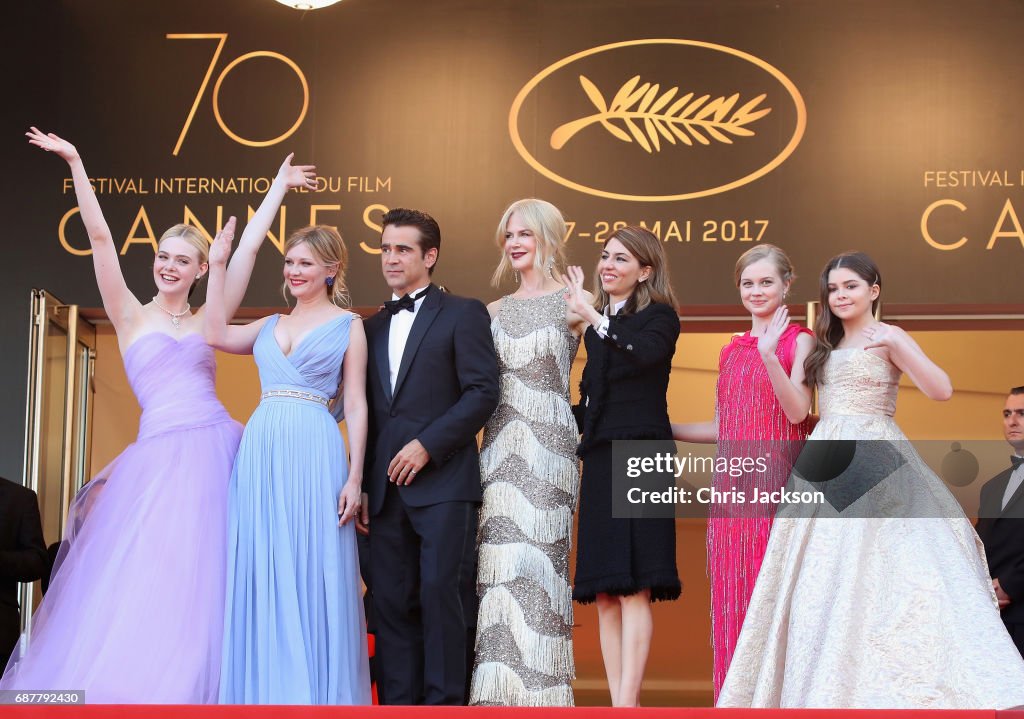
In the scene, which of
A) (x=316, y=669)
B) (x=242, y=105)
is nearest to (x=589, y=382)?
(x=316, y=669)

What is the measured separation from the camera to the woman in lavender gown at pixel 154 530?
4352 millimetres

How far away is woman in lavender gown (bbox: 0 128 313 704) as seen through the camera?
4352 millimetres

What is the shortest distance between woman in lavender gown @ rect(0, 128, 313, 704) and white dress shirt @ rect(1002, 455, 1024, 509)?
109 inches

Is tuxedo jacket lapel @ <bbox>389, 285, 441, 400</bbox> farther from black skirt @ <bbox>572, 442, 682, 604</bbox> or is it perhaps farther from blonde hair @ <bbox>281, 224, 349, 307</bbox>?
black skirt @ <bbox>572, 442, 682, 604</bbox>

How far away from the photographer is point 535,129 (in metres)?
7.21

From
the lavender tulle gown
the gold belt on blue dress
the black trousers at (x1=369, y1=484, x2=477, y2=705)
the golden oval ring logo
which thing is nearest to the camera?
the lavender tulle gown

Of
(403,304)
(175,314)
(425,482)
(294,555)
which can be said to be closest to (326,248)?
(403,304)

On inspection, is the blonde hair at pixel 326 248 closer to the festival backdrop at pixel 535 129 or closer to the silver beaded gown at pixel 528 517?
the silver beaded gown at pixel 528 517

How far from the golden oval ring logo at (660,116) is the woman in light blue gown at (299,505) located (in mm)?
2483

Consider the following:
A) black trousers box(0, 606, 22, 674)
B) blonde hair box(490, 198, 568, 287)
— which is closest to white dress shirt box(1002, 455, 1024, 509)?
blonde hair box(490, 198, 568, 287)

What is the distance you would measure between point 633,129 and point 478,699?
11.5 feet

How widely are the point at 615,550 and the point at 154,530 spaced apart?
142cm

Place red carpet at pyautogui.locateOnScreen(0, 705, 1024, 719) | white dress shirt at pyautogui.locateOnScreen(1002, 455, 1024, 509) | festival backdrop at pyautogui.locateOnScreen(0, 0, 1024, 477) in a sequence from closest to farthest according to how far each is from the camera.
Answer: red carpet at pyautogui.locateOnScreen(0, 705, 1024, 719)
white dress shirt at pyautogui.locateOnScreen(1002, 455, 1024, 509)
festival backdrop at pyautogui.locateOnScreen(0, 0, 1024, 477)

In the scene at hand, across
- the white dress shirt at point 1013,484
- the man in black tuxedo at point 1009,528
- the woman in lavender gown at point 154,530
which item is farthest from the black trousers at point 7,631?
the white dress shirt at point 1013,484
